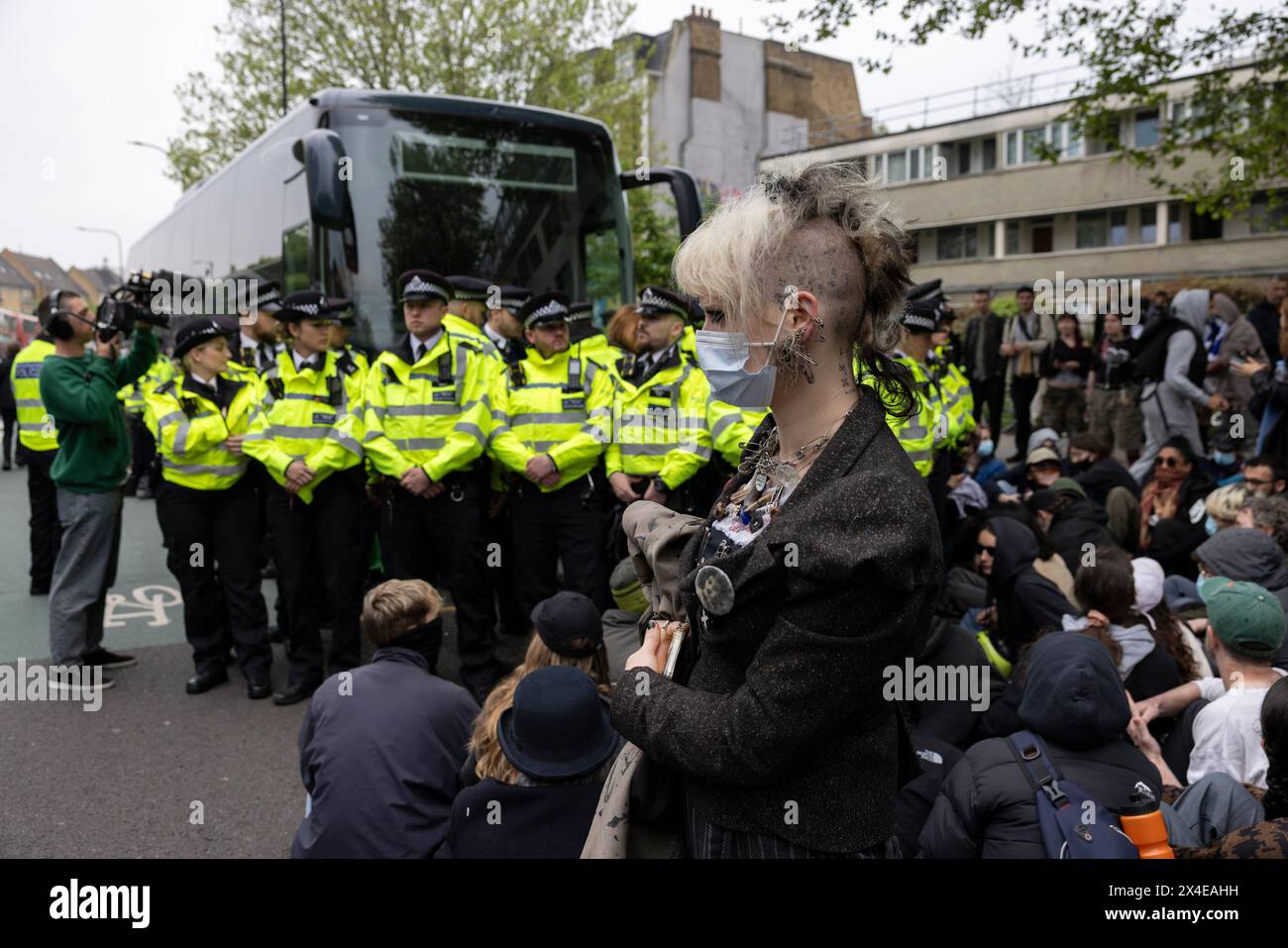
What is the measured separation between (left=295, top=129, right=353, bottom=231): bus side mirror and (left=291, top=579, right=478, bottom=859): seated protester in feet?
14.2

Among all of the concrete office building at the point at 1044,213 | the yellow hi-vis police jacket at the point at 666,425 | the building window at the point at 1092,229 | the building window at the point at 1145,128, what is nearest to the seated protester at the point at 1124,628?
the yellow hi-vis police jacket at the point at 666,425

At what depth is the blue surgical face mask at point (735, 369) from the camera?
1.71 m

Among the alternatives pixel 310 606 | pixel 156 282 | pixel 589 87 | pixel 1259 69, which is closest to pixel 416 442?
pixel 310 606

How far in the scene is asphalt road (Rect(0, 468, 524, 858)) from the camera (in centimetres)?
429

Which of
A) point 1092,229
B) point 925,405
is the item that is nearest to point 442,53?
point 925,405

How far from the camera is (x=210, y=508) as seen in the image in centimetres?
630

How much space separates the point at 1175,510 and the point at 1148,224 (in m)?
34.0

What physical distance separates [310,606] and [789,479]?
5.05 m

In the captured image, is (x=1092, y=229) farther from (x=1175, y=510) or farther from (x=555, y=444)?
(x=555, y=444)

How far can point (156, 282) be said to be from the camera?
6316 mm

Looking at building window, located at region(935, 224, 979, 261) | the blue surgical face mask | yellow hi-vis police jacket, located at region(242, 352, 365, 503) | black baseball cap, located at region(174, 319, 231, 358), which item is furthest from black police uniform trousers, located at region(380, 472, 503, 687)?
building window, located at region(935, 224, 979, 261)

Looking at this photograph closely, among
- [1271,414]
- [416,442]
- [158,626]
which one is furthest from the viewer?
[1271,414]

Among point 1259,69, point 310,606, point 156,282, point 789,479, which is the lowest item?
point 310,606
